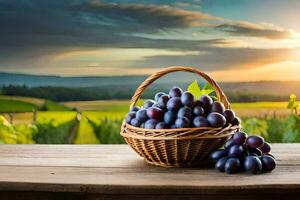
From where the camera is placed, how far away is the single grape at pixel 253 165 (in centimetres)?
177

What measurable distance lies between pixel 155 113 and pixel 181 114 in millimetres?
94

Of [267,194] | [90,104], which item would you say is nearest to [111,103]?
[90,104]

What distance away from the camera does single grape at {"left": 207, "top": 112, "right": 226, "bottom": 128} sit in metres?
1.83

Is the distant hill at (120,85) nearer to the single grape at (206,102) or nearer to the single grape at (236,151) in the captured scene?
the single grape at (206,102)

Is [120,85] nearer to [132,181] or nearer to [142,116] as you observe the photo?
[142,116]

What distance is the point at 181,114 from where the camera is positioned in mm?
1840

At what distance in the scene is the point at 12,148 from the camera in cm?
238

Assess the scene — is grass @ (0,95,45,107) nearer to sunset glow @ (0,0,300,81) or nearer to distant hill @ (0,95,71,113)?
distant hill @ (0,95,71,113)

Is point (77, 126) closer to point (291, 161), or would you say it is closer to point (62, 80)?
point (62, 80)

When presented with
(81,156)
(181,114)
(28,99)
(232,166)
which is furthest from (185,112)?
(28,99)

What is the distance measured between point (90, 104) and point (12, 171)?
4.87 feet

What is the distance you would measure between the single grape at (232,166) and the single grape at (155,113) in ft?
0.88

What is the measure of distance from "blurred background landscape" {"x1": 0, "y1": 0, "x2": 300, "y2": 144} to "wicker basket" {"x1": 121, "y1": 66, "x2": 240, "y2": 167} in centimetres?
135

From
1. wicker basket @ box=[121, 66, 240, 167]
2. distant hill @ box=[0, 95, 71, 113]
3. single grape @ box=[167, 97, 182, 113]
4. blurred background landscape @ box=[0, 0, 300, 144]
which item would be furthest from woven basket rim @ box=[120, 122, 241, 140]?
distant hill @ box=[0, 95, 71, 113]
